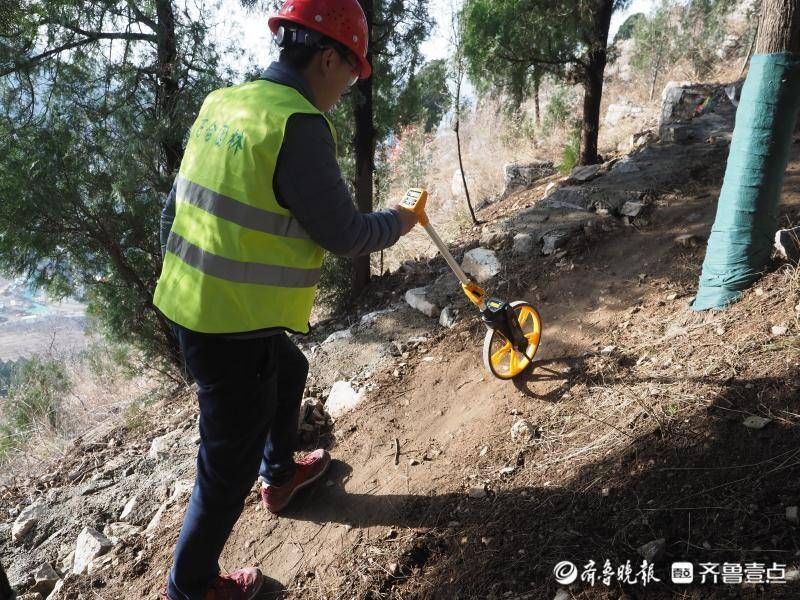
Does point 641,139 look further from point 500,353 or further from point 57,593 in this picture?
point 57,593

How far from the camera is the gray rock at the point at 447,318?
384cm

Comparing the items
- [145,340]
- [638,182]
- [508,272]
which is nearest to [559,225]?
[508,272]

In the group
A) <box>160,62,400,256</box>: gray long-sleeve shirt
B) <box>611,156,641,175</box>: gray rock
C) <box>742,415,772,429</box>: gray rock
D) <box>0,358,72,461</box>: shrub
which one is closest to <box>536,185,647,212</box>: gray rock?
<box>611,156,641,175</box>: gray rock

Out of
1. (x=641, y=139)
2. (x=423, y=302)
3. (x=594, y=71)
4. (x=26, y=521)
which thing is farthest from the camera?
(x=641, y=139)

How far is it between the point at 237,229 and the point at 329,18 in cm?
76

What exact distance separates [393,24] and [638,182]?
277 cm

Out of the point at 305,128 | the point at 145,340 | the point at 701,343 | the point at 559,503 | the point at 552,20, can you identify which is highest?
the point at 552,20

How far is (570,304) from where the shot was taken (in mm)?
3619

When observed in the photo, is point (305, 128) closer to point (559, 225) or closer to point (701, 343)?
point (701, 343)

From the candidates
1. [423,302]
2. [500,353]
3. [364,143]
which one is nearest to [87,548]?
[500,353]

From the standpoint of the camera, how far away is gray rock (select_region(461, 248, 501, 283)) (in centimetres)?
440

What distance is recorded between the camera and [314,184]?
5.37ft

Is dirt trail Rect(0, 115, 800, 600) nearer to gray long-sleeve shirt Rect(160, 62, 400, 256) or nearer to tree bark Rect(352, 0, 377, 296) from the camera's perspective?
gray long-sleeve shirt Rect(160, 62, 400, 256)

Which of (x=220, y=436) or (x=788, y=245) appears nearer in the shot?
(x=220, y=436)
